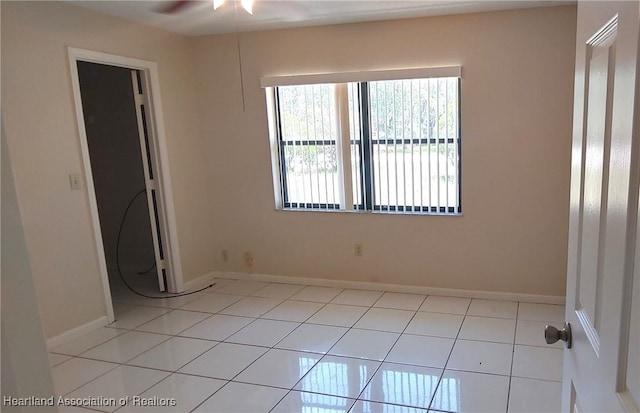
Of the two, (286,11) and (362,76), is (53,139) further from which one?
(362,76)

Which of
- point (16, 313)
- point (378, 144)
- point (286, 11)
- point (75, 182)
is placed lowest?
point (16, 313)

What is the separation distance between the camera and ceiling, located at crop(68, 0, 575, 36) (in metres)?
3.17

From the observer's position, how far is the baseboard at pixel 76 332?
10.2 feet

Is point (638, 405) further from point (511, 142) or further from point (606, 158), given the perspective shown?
point (511, 142)

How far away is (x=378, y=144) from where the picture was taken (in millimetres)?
3824

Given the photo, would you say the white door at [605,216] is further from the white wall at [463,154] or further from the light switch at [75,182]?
the light switch at [75,182]

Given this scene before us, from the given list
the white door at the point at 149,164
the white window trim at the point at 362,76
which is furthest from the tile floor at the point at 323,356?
the white window trim at the point at 362,76

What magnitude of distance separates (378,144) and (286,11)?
131 cm

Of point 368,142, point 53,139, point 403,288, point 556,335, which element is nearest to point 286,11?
point 368,142

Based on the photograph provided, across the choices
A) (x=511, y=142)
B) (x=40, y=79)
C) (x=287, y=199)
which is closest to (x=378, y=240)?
(x=287, y=199)

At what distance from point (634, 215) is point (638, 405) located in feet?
0.90

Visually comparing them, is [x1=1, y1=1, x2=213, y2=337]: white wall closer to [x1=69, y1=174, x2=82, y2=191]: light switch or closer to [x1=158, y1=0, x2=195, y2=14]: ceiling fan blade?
[x1=69, y1=174, x2=82, y2=191]: light switch

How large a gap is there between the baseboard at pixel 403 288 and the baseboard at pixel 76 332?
1.36 metres

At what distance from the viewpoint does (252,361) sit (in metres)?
2.81
